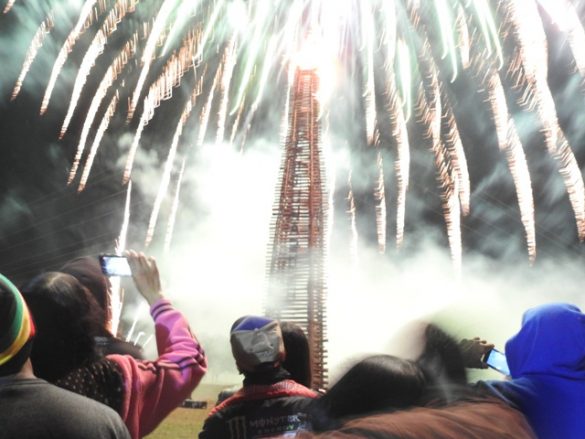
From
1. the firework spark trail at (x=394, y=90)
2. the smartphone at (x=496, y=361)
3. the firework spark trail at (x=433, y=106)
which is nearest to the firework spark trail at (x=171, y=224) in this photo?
the firework spark trail at (x=394, y=90)

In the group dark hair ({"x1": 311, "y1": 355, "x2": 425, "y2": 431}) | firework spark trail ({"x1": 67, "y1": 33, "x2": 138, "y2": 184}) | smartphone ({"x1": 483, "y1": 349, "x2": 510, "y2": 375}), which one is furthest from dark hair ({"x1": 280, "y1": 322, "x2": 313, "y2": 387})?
firework spark trail ({"x1": 67, "y1": 33, "x2": 138, "y2": 184})

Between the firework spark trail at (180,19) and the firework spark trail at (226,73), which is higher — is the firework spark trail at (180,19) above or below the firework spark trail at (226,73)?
above

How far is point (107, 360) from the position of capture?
1560 mm

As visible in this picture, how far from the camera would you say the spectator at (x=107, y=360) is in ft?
4.74

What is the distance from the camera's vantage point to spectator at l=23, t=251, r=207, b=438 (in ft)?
4.74

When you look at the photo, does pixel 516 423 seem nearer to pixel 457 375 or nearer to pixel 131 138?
pixel 457 375

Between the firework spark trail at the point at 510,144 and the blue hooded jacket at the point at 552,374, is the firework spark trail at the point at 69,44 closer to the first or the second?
the firework spark trail at the point at 510,144

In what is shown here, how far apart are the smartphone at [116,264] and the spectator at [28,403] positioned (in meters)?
0.65

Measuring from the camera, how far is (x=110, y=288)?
1.84 m

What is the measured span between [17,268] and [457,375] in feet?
29.4

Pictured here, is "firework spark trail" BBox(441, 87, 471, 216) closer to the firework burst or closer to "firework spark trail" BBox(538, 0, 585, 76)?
the firework burst

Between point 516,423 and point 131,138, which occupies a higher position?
point 131,138

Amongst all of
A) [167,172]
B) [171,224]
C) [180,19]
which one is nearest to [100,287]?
[180,19]

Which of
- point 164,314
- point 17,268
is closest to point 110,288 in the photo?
point 164,314
